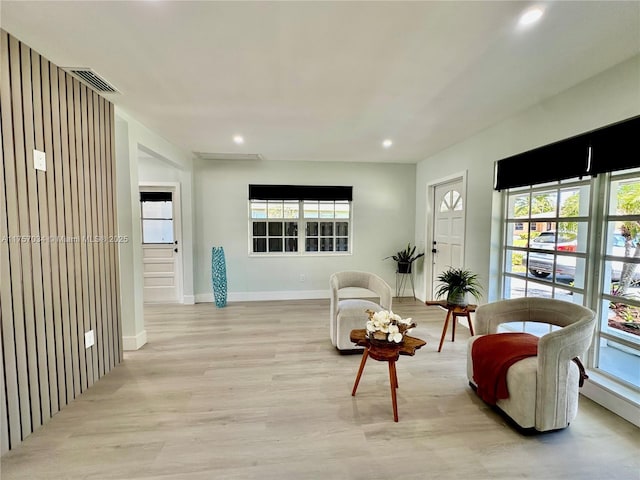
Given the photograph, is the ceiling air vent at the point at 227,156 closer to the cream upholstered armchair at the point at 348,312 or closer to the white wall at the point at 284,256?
the white wall at the point at 284,256

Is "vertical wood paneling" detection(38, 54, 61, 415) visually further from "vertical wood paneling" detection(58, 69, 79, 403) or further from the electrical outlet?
the electrical outlet

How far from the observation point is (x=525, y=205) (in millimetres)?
2881

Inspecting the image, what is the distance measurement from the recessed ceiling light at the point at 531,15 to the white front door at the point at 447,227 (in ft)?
7.78

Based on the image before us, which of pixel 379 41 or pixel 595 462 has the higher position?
pixel 379 41

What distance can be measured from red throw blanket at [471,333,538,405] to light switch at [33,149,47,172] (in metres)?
3.41

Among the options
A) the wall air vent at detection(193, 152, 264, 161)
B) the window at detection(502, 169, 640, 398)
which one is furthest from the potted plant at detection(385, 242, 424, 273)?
the wall air vent at detection(193, 152, 264, 161)

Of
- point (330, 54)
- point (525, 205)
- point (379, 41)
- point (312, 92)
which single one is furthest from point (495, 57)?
point (525, 205)

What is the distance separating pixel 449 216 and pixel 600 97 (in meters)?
2.28

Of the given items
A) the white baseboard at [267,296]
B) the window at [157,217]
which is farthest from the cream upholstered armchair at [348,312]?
the window at [157,217]

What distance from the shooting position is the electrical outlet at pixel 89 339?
2225 mm

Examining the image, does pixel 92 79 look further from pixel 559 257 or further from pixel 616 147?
pixel 559 257

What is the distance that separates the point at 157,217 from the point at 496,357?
505 cm

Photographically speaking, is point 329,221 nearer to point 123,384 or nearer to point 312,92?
point 312,92

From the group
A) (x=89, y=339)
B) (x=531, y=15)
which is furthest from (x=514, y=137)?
(x=89, y=339)
